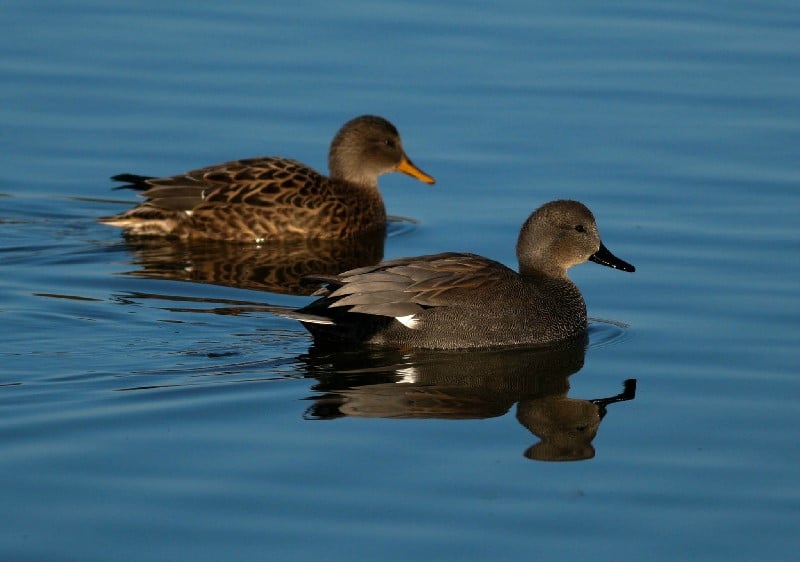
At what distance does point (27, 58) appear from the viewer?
1571 centimetres

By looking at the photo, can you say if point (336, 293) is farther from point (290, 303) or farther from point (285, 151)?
point (285, 151)

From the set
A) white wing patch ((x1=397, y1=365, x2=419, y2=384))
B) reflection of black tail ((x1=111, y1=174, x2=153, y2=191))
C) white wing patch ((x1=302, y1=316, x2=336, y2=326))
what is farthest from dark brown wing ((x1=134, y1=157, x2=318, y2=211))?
white wing patch ((x1=397, y1=365, x2=419, y2=384))

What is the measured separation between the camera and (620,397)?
29.4ft

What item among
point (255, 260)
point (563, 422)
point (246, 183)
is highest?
point (246, 183)

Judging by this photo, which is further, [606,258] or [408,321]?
[606,258]

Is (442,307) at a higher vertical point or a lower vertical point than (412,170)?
lower

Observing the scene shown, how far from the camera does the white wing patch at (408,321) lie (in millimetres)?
9805

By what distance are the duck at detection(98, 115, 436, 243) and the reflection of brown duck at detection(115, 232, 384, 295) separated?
106mm

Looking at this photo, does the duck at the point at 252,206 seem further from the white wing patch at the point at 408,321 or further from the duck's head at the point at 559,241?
Result: the white wing patch at the point at 408,321

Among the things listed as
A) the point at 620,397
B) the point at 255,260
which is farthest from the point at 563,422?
the point at 255,260

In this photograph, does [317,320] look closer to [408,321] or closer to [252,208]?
[408,321]

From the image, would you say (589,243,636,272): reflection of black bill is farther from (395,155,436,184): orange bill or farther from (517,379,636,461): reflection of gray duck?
(395,155,436,184): orange bill

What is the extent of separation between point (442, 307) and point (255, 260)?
285 centimetres

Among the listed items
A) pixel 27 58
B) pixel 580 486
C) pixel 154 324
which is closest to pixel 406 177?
pixel 27 58
